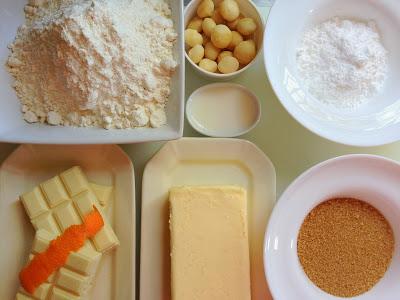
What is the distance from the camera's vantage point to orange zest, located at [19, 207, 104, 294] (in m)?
0.98

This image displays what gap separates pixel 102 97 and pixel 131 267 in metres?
0.36

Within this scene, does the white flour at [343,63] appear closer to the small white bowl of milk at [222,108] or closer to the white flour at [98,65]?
the small white bowl of milk at [222,108]

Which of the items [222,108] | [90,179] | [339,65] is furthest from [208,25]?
[90,179]

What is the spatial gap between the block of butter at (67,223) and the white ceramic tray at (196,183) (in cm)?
9

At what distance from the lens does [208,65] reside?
106cm

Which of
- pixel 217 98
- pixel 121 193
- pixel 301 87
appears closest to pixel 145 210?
pixel 121 193

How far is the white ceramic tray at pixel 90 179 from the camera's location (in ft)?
3.39

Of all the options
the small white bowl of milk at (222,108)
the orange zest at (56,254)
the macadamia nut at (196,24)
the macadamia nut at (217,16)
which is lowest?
the orange zest at (56,254)

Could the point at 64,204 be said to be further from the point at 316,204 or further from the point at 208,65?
the point at 316,204

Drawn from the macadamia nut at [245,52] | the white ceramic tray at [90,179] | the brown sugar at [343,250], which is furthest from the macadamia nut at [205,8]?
the brown sugar at [343,250]

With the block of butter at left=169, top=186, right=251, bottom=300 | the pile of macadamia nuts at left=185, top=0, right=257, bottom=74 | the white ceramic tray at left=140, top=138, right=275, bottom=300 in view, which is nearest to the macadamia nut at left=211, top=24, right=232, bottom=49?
the pile of macadamia nuts at left=185, top=0, right=257, bottom=74

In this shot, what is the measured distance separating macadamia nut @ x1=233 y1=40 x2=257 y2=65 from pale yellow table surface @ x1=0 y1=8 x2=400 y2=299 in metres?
0.07

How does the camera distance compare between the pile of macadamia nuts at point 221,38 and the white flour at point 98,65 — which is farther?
the pile of macadamia nuts at point 221,38

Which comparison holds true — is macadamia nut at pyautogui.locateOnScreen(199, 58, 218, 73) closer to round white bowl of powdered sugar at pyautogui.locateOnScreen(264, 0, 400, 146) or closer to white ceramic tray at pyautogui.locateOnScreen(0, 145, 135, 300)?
round white bowl of powdered sugar at pyautogui.locateOnScreen(264, 0, 400, 146)
